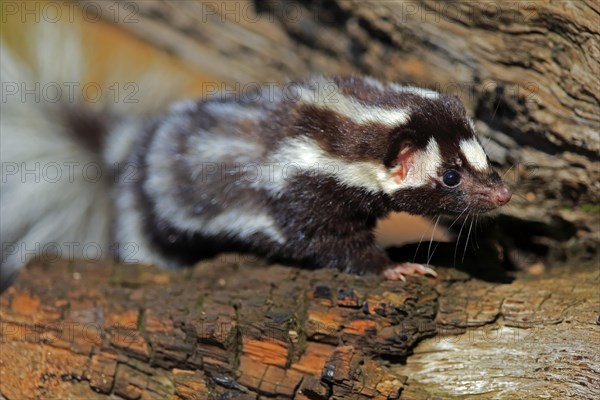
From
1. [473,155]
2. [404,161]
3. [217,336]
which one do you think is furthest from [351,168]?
[217,336]

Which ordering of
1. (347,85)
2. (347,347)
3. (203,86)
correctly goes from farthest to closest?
(203,86) < (347,85) < (347,347)

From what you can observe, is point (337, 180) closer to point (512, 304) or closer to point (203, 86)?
point (512, 304)

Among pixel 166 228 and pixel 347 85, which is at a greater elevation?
pixel 347 85

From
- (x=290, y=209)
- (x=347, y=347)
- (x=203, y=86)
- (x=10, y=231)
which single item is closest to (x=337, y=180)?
(x=290, y=209)

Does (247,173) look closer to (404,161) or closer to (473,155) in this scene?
(404,161)

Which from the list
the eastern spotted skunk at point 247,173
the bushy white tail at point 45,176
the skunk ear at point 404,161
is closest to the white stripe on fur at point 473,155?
the eastern spotted skunk at point 247,173

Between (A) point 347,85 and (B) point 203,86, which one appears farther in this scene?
(B) point 203,86
